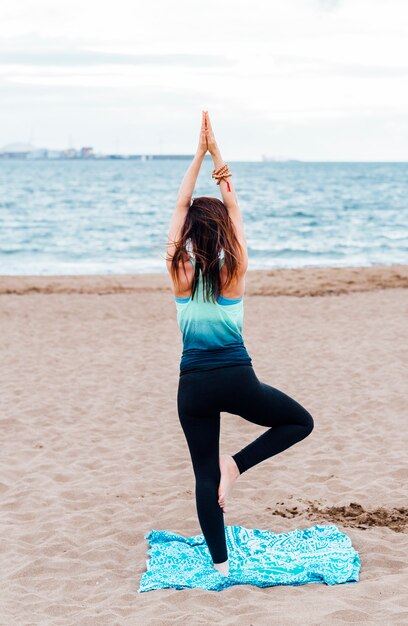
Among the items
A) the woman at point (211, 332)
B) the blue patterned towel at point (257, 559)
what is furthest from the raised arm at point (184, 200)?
the blue patterned towel at point (257, 559)

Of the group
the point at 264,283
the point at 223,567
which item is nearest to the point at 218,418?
the point at 223,567

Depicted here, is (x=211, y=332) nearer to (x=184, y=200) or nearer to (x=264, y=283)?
(x=184, y=200)

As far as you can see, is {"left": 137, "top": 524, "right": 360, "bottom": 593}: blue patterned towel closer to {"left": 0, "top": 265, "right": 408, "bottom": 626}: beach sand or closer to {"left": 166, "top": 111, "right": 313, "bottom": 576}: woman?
{"left": 0, "top": 265, "right": 408, "bottom": 626}: beach sand

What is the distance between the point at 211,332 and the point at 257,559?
1.39 metres

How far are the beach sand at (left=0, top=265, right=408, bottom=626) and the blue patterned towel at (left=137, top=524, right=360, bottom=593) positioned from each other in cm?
8

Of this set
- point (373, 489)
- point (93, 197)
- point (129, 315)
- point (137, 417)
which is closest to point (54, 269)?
point (129, 315)

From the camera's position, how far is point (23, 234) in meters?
33.0

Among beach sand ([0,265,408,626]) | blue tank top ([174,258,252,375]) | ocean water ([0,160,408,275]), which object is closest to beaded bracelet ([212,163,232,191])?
blue tank top ([174,258,252,375])

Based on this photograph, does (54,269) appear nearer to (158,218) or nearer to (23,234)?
(23,234)

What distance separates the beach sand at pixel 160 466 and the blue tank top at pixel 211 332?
3.79 feet

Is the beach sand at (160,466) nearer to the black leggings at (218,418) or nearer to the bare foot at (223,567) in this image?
the bare foot at (223,567)

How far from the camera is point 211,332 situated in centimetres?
382

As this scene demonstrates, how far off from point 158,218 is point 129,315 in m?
28.4

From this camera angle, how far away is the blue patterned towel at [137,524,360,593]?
13.6 ft
